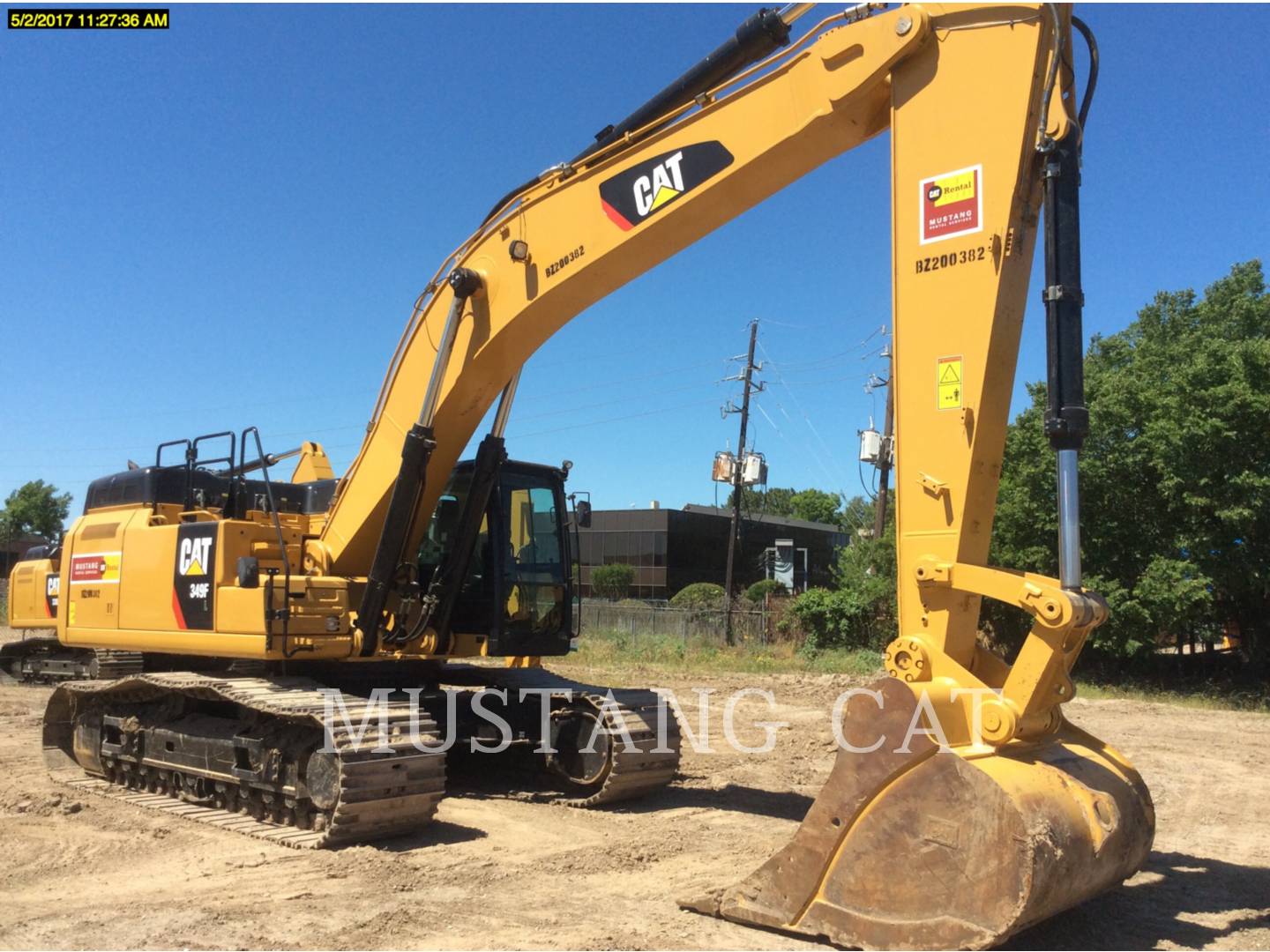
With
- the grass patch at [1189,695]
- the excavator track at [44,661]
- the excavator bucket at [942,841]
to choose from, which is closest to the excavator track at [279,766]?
the excavator bucket at [942,841]

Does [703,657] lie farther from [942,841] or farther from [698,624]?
[942,841]

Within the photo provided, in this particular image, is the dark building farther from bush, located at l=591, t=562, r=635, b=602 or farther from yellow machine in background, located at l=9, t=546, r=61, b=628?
yellow machine in background, located at l=9, t=546, r=61, b=628

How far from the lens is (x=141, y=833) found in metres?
7.33

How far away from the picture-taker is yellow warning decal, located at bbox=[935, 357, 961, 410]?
4945mm

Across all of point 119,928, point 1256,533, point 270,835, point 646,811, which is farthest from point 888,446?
point 119,928

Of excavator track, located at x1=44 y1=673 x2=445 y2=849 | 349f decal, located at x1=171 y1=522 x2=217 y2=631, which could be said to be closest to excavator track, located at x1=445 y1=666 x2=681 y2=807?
excavator track, located at x1=44 y1=673 x2=445 y2=849

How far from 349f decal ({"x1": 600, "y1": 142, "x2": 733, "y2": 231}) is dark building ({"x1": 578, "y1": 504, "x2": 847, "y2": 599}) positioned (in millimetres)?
31484

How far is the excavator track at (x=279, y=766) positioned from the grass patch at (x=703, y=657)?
13.4 metres

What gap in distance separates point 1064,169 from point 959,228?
0.51m

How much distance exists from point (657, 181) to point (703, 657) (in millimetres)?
18703

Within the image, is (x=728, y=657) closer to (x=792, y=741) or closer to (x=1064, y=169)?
(x=792, y=741)

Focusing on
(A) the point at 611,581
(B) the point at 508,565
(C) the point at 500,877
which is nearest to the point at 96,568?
(B) the point at 508,565

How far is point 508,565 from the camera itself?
339 inches

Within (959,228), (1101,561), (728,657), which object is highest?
(959,228)
